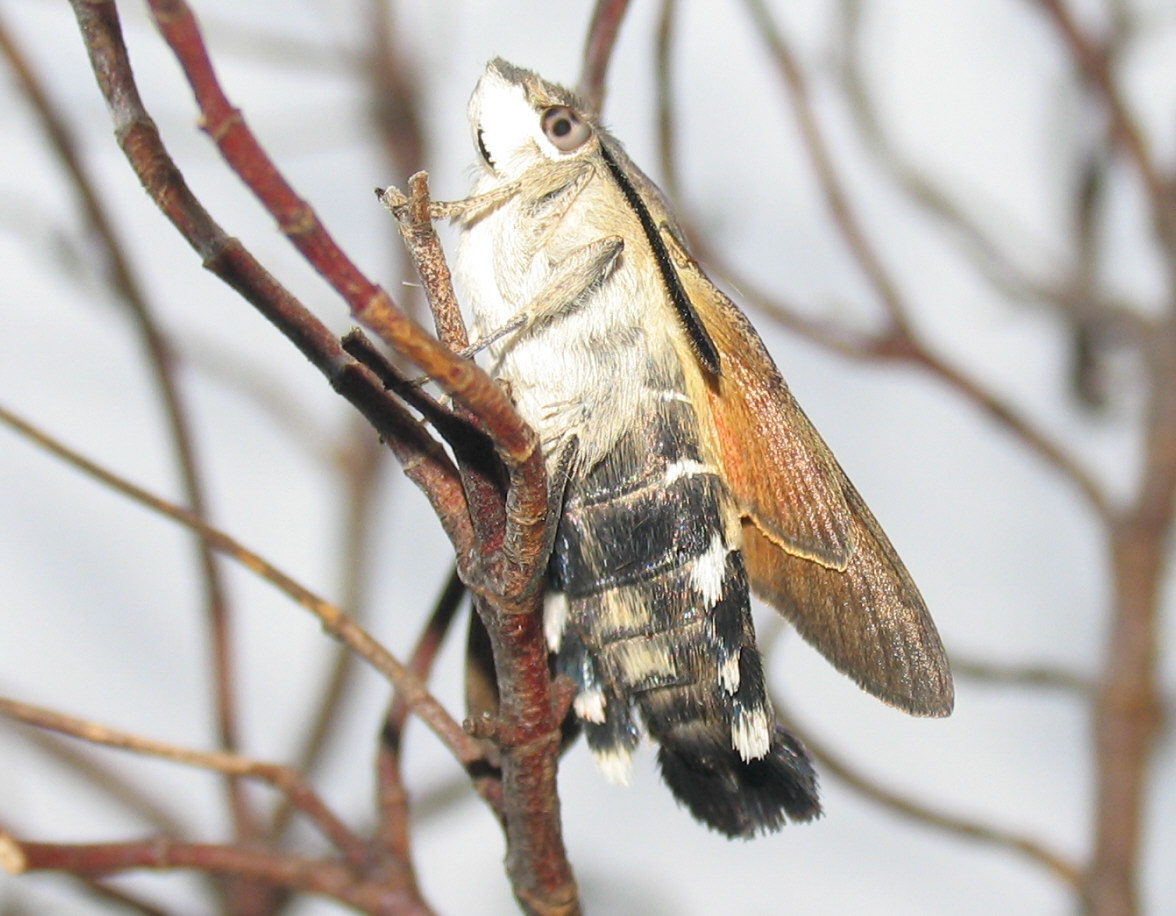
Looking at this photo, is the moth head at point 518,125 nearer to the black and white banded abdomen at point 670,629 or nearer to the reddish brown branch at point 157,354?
the black and white banded abdomen at point 670,629

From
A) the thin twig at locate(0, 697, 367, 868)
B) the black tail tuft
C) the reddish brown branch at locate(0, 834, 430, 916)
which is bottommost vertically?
the reddish brown branch at locate(0, 834, 430, 916)

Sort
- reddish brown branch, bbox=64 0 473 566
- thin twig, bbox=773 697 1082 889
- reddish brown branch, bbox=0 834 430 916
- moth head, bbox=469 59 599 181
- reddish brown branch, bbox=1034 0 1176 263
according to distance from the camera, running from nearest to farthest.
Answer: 1. reddish brown branch, bbox=64 0 473 566
2. reddish brown branch, bbox=0 834 430 916
3. moth head, bbox=469 59 599 181
4. thin twig, bbox=773 697 1082 889
5. reddish brown branch, bbox=1034 0 1176 263

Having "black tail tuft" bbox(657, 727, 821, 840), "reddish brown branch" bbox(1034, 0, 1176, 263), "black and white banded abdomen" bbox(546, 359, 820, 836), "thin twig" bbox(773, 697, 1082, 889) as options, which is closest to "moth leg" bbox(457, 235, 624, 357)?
"black and white banded abdomen" bbox(546, 359, 820, 836)

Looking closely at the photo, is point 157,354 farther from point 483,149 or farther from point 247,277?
point 247,277

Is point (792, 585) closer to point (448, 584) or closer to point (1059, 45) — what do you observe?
point (448, 584)

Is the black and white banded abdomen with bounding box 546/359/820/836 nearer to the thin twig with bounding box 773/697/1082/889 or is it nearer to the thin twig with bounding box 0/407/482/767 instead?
the thin twig with bounding box 0/407/482/767

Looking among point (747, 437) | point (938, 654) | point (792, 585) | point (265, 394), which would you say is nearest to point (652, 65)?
point (747, 437)
